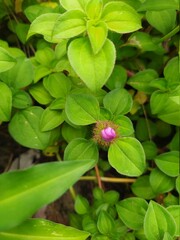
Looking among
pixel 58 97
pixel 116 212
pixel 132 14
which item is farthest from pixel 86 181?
pixel 132 14

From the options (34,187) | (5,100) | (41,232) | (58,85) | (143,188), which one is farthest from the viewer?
(143,188)

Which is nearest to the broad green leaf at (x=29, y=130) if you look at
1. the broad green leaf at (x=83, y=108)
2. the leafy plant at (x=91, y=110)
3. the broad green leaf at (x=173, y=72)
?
the leafy plant at (x=91, y=110)

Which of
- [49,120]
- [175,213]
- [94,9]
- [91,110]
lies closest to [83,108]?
[91,110]

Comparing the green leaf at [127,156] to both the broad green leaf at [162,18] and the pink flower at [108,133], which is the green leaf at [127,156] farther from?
the broad green leaf at [162,18]

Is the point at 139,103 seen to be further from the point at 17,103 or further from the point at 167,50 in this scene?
the point at 17,103

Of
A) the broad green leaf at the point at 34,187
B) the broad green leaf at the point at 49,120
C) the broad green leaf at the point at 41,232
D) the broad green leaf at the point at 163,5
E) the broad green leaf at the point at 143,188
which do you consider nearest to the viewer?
the broad green leaf at the point at 34,187

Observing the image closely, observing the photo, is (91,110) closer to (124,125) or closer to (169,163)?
(124,125)

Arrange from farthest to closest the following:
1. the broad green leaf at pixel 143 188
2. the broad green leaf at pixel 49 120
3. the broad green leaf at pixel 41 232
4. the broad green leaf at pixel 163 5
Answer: the broad green leaf at pixel 143 188 → the broad green leaf at pixel 49 120 → the broad green leaf at pixel 163 5 → the broad green leaf at pixel 41 232
